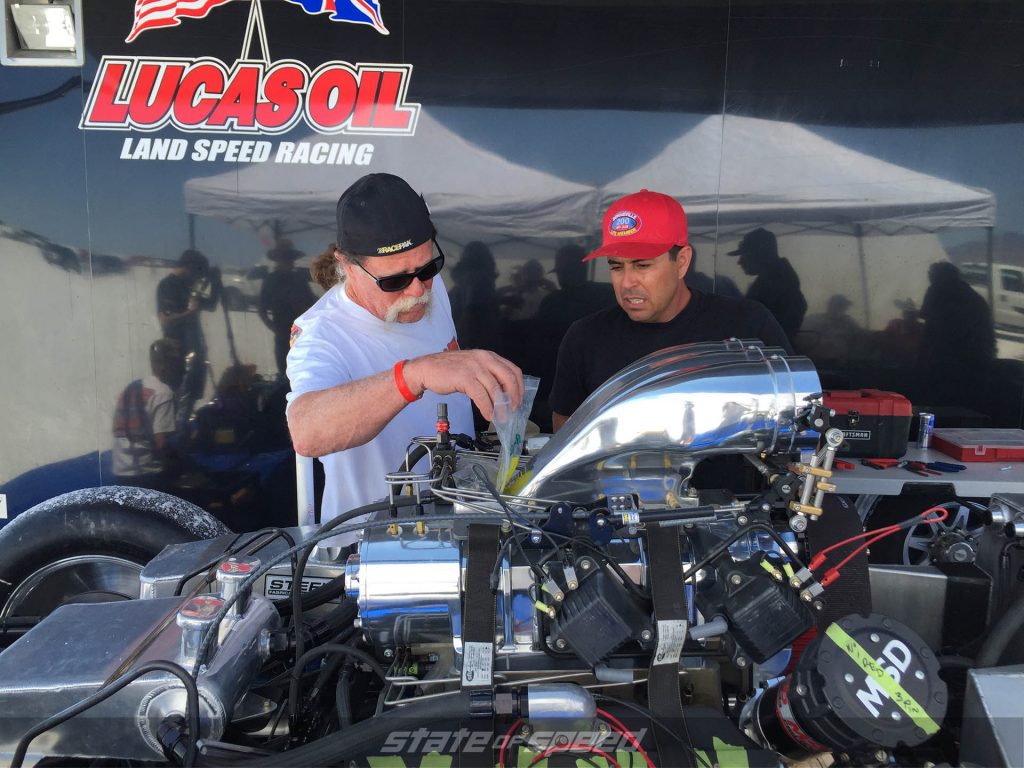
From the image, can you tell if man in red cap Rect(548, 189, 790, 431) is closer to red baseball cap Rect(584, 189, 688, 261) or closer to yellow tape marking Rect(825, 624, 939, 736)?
red baseball cap Rect(584, 189, 688, 261)

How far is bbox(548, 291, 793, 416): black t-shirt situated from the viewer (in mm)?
2668

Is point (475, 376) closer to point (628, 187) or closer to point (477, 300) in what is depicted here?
point (477, 300)

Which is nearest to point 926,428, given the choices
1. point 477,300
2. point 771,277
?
point 771,277

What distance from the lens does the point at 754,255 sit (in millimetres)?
3172

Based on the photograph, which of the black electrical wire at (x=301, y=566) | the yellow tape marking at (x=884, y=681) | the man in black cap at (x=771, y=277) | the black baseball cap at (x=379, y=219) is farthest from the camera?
the man in black cap at (x=771, y=277)

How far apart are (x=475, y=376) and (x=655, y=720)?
0.77m

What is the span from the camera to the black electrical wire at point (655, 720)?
1160 mm

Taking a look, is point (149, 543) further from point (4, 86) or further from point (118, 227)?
point (4, 86)

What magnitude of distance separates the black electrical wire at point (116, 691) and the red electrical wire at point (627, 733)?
26.3 inches

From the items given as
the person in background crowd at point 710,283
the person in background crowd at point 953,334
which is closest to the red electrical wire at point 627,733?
the person in background crowd at point 710,283

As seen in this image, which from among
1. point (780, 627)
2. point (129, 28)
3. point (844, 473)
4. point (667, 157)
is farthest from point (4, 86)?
point (844, 473)

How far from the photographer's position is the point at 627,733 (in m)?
1.20

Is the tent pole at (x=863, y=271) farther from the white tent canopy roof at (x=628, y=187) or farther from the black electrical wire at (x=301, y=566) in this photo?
the black electrical wire at (x=301, y=566)

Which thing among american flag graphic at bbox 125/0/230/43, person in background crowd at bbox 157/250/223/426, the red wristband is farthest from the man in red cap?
american flag graphic at bbox 125/0/230/43
